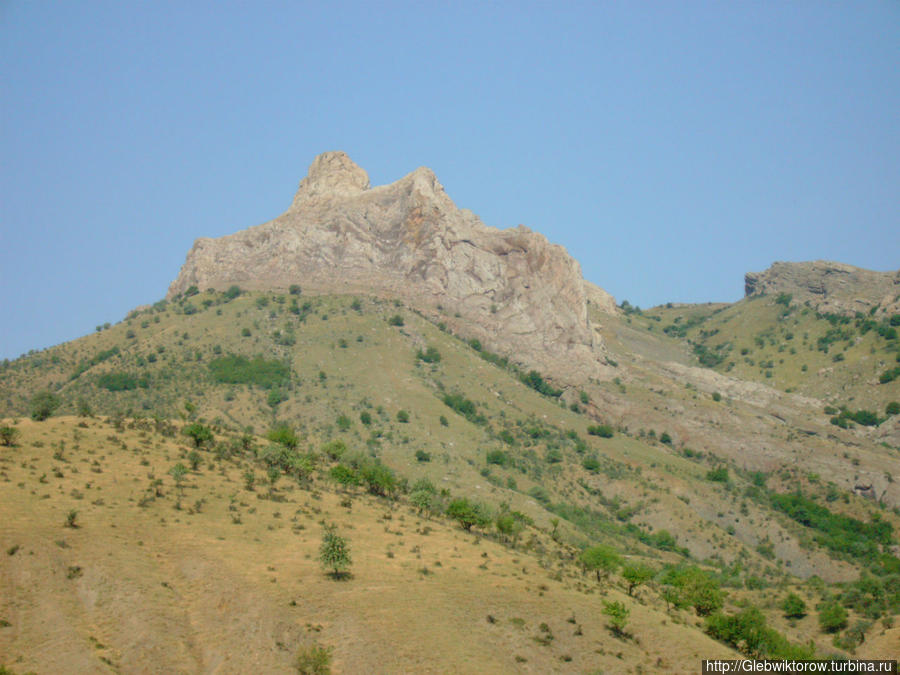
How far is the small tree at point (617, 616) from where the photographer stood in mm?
57406

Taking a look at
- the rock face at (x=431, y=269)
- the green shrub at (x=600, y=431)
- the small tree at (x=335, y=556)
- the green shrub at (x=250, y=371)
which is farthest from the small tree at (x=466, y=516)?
the rock face at (x=431, y=269)

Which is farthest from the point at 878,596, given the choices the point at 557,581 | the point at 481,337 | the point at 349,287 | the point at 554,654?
the point at 349,287

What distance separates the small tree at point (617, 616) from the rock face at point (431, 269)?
112395 millimetres

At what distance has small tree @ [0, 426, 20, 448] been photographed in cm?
6706

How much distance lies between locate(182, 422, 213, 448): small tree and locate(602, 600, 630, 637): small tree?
139 feet

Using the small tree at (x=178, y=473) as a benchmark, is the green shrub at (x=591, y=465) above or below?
below

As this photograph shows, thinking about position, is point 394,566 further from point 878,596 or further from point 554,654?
point 878,596

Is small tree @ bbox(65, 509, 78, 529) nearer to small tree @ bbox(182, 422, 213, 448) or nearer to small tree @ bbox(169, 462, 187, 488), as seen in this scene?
small tree @ bbox(169, 462, 187, 488)

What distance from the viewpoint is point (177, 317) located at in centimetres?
16075

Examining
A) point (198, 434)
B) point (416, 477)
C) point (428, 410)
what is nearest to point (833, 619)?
point (416, 477)

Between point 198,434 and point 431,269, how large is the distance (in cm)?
10020

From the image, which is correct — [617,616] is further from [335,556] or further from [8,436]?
[8,436]

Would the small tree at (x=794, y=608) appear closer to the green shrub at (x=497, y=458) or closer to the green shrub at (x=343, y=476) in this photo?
the green shrub at (x=343, y=476)

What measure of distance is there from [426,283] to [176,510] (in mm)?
118144
